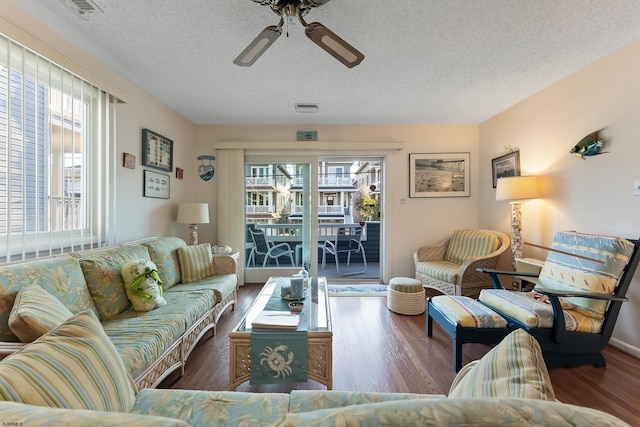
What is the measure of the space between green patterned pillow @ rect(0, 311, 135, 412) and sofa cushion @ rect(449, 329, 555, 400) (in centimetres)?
112

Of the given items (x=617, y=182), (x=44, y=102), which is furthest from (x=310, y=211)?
(x=617, y=182)

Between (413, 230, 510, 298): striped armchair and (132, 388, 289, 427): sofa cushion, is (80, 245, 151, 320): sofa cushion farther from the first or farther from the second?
(413, 230, 510, 298): striped armchair

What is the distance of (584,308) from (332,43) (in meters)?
2.58

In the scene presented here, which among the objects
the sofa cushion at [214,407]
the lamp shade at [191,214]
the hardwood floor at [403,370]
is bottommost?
the hardwood floor at [403,370]

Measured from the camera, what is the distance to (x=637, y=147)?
2059 millimetres

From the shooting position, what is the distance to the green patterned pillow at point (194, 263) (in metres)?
2.66

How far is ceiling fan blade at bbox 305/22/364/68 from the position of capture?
57.4 inches

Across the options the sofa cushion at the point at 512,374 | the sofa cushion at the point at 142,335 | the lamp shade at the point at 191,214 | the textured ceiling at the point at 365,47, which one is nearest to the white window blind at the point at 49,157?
the textured ceiling at the point at 365,47

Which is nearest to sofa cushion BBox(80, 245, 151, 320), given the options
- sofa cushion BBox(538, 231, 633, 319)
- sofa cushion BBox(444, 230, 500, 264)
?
sofa cushion BBox(538, 231, 633, 319)

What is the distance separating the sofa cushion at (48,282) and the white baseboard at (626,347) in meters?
3.98

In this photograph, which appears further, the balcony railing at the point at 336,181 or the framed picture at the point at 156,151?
the balcony railing at the point at 336,181

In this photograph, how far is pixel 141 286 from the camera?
1921 mm

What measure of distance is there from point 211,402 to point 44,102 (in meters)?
2.37

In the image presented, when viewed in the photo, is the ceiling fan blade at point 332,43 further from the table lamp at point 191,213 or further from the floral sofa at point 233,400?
the table lamp at point 191,213
